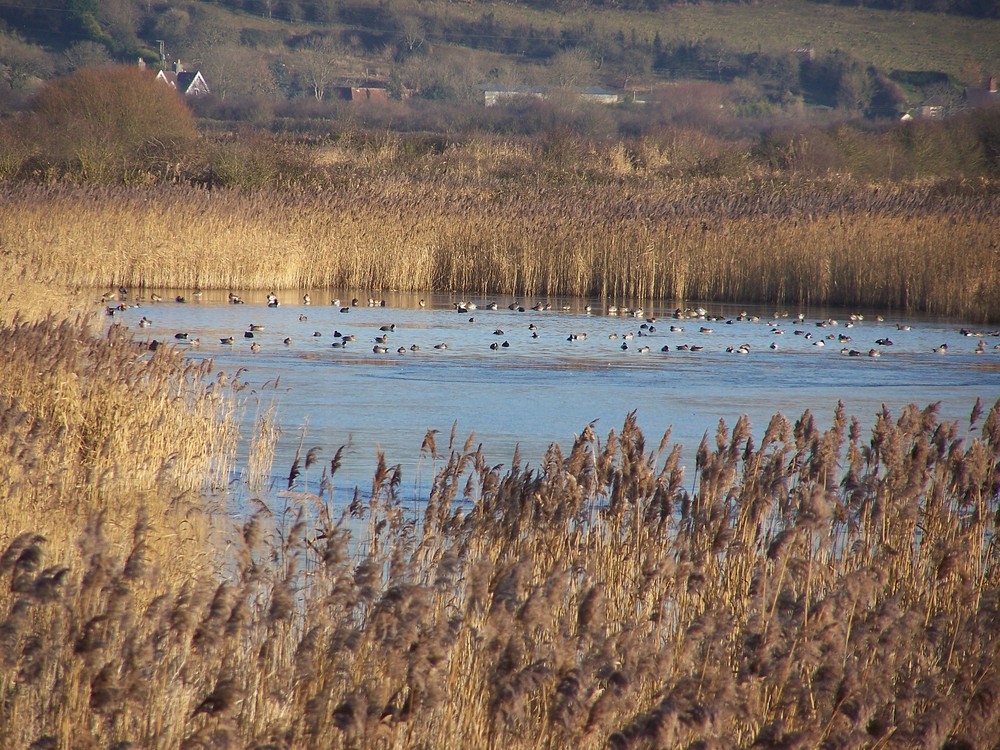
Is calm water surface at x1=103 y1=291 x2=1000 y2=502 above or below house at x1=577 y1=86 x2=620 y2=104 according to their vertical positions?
below

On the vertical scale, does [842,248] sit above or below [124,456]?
above

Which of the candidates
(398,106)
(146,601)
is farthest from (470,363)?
(398,106)

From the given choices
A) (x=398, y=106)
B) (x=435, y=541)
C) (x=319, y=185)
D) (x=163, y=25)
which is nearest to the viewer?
(x=435, y=541)

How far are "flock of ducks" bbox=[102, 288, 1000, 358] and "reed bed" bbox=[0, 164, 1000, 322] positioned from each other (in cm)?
89

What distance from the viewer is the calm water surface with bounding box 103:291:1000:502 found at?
1063cm

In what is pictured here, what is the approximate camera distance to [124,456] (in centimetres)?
786

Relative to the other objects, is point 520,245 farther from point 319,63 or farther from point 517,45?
point 517,45

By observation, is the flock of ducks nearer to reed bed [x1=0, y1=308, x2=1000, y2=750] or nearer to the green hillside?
reed bed [x1=0, y1=308, x2=1000, y2=750]

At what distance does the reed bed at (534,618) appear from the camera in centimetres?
355

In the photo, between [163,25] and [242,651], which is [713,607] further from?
[163,25]

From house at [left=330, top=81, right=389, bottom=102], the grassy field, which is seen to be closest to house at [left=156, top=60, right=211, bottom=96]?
house at [left=330, top=81, right=389, bottom=102]

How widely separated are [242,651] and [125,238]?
16994mm

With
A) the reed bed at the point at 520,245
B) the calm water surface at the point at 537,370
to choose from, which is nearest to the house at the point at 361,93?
the reed bed at the point at 520,245

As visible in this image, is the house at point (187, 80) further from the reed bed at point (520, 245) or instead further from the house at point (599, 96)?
the reed bed at point (520, 245)
